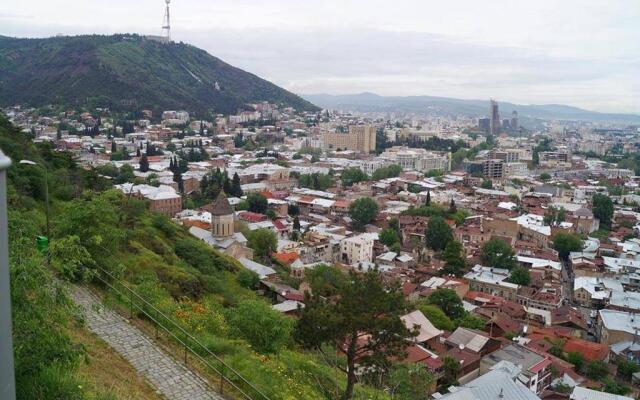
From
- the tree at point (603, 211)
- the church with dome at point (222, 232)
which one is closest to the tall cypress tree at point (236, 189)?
the church with dome at point (222, 232)

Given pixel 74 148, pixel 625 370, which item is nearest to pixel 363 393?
pixel 625 370

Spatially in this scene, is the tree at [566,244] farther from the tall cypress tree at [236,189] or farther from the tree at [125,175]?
the tree at [125,175]

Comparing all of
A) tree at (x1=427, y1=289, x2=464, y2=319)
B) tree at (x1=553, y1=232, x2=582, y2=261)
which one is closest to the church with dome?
tree at (x1=427, y1=289, x2=464, y2=319)

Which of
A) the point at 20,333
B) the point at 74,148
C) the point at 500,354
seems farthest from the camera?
the point at 74,148

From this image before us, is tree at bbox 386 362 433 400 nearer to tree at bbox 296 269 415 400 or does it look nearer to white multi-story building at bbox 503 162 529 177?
tree at bbox 296 269 415 400

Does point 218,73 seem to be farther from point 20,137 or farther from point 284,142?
point 20,137

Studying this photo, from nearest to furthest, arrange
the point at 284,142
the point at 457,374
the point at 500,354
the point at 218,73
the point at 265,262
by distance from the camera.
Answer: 1. the point at 457,374
2. the point at 500,354
3. the point at 265,262
4. the point at 284,142
5. the point at 218,73

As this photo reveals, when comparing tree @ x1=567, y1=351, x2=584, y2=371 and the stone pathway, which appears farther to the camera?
tree @ x1=567, y1=351, x2=584, y2=371
